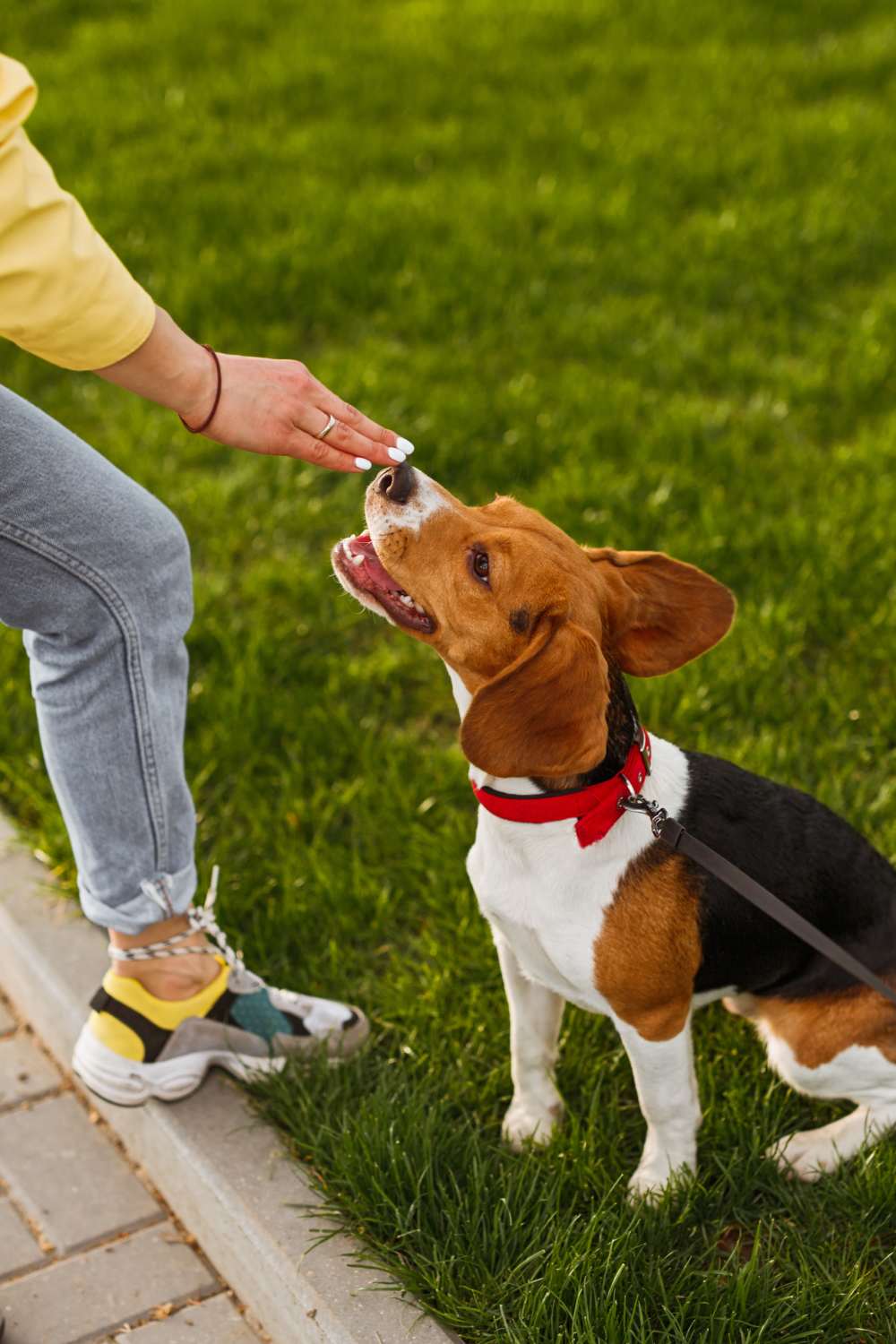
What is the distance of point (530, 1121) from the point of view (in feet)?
10.6

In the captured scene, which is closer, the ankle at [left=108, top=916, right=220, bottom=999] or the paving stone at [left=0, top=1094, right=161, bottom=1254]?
the paving stone at [left=0, top=1094, right=161, bottom=1254]

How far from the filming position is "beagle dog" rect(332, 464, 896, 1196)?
2.76 metres

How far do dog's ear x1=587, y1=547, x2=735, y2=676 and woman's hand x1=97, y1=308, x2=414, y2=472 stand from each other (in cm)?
56

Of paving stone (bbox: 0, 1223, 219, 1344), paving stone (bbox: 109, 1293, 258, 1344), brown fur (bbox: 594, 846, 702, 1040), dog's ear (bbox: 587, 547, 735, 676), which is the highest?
dog's ear (bbox: 587, 547, 735, 676)

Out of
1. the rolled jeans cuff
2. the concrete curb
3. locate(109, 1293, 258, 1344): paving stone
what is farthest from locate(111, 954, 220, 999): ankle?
locate(109, 1293, 258, 1344): paving stone

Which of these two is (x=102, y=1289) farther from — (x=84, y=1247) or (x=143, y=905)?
(x=143, y=905)

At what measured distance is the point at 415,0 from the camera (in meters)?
9.84

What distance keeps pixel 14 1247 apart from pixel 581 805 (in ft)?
5.13

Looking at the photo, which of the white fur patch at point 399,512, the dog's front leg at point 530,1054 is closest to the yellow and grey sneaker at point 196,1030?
the dog's front leg at point 530,1054

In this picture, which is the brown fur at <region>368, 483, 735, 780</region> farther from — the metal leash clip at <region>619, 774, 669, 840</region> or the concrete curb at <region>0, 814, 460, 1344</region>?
the concrete curb at <region>0, 814, 460, 1344</region>

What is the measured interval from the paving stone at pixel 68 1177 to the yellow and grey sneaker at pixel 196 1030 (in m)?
0.17

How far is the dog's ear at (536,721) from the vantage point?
8.45ft

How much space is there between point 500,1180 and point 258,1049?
2.31 ft

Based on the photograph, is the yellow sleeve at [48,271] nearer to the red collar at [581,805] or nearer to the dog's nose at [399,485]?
the dog's nose at [399,485]
